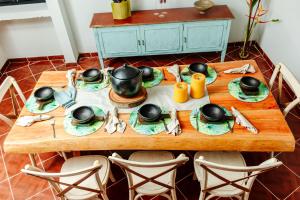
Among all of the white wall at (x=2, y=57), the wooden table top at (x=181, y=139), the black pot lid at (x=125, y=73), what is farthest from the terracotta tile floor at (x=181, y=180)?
the white wall at (x=2, y=57)

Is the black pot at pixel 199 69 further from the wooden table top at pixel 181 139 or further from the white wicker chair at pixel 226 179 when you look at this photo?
the white wicker chair at pixel 226 179

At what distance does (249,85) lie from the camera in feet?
6.33

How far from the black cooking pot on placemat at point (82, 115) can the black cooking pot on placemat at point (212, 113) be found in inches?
30.6

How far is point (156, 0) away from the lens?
3418 mm

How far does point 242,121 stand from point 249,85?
0.38 metres

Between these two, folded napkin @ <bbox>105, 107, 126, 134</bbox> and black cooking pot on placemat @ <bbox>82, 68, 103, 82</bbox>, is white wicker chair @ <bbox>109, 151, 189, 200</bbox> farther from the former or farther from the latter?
black cooking pot on placemat @ <bbox>82, 68, 103, 82</bbox>

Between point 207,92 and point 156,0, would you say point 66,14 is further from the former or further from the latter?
point 207,92

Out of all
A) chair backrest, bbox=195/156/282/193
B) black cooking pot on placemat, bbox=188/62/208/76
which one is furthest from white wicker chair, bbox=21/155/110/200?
black cooking pot on placemat, bbox=188/62/208/76

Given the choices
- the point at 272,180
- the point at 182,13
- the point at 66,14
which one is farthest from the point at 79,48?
the point at 272,180

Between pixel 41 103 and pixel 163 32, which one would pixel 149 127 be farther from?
pixel 163 32

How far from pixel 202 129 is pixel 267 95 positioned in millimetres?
618

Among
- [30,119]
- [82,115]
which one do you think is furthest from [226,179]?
[30,119]

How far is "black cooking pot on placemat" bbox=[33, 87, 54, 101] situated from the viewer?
1.96m

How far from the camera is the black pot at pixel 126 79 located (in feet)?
5.83
